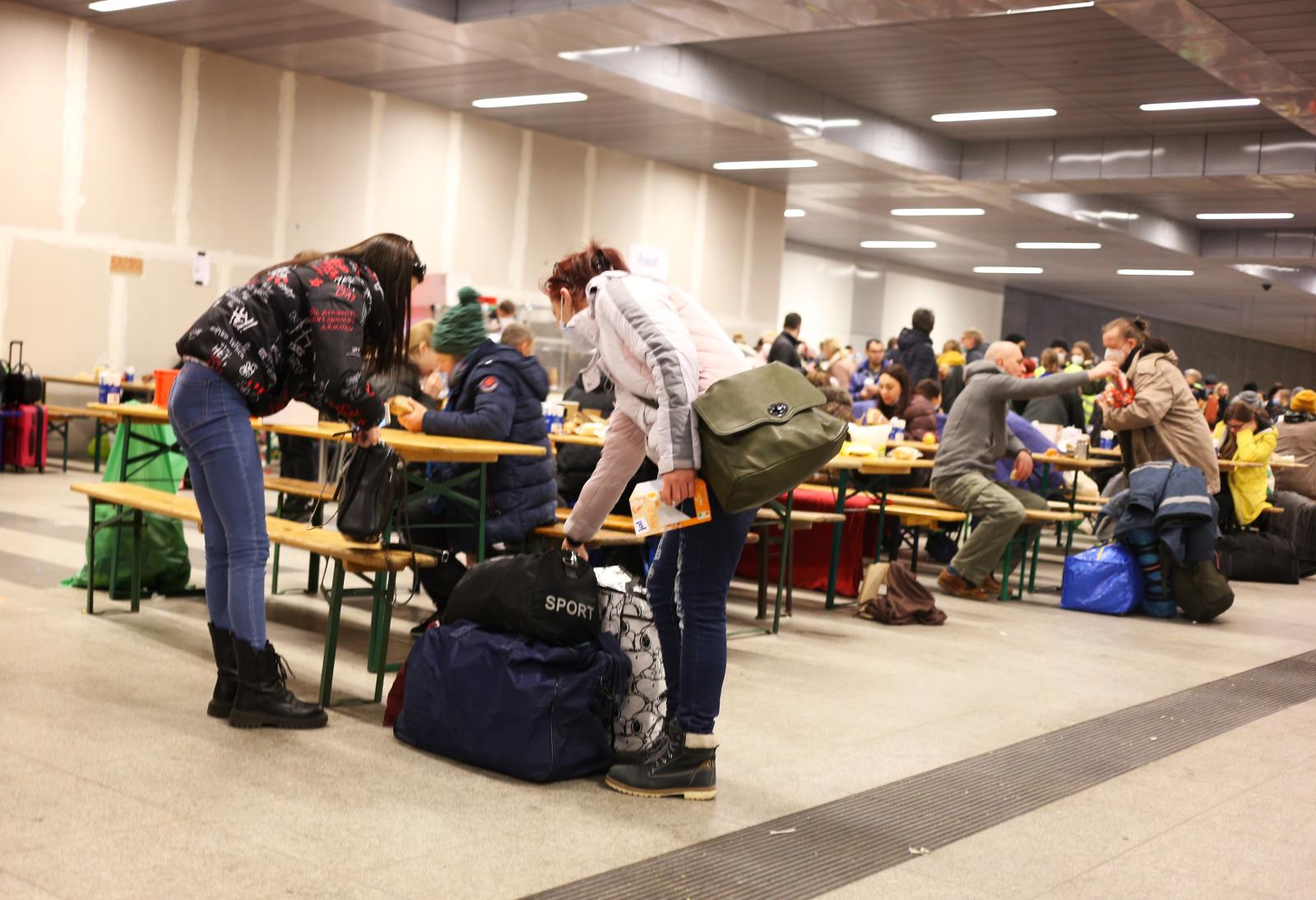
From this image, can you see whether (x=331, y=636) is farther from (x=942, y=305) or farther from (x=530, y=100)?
(x=942, y=305)

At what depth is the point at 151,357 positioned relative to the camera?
1230 cm

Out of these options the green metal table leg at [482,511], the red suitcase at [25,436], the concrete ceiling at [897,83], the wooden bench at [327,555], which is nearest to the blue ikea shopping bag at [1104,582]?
the concrete ceiling at [897,83]

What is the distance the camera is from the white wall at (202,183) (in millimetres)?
11273

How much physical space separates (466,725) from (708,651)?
66 centimetres

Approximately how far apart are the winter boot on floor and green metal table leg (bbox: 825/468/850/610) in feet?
11.0

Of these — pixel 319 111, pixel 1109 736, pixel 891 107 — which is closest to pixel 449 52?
pixel 319 111

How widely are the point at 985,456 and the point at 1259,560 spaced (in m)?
3.77

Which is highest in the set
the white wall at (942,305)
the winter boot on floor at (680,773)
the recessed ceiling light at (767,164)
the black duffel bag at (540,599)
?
the recessed ceiling light at (767,164)

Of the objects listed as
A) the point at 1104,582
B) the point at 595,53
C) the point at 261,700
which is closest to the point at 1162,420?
the point at 1104,582

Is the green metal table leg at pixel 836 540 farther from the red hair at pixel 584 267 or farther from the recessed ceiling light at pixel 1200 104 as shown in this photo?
the recessed ceiling light at pixel 1200 104

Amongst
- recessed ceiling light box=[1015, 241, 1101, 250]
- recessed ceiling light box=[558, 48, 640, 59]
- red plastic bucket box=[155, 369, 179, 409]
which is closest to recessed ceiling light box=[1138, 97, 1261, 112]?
recessed ceiling light box=[558, 48, 640, 59]

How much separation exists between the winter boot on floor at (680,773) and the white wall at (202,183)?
9.81 meters

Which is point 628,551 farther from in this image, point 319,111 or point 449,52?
point 319,111

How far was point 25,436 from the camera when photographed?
35.1 feet
